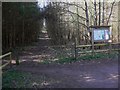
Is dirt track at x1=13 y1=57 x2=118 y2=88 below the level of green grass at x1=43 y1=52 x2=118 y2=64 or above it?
below

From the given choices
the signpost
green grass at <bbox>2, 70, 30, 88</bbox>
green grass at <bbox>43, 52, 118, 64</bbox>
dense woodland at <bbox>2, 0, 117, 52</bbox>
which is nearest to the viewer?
green grass at <bbox>2, 70, 30, 88</bbox>

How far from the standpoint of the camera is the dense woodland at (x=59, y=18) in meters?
23.0

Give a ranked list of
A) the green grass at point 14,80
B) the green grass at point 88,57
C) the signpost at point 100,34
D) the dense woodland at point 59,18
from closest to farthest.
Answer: the green grass at point 14,80
the green grass at point 88,57
the signpost at point 100,34
the dense woodland at point 59,18

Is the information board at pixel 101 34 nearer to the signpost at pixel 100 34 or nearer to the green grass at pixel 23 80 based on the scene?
the signpost at pixel 100 34

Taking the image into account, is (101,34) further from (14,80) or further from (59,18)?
(59,18)

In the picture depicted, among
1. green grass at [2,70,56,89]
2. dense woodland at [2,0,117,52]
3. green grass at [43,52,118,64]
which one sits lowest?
green grass at [2,70,56,89]

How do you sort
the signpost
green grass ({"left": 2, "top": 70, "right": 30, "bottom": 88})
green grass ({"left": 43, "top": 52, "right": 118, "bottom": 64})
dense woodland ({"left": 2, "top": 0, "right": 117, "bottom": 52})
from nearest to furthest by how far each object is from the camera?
green grass ({"left": 2, "top": 70, "right": 30, "bottom": 88}) → green grass ({"left": 43, "top": 52, "right": 118, "bottom": 64}) → the signpost → dense woodland ({"left": 2, "top": 0, "right": 117, "bottom": 52})

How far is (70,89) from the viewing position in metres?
A: 8.37

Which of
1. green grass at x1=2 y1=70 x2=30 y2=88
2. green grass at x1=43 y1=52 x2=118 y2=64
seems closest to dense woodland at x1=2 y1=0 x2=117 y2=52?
green grass at x1=43 y1=52 x2=118 y2=64

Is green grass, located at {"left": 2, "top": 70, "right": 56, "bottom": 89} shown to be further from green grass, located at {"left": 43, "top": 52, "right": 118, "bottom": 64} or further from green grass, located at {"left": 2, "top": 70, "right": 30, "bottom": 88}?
green grass, located at {"left": 43, "top": 52, "right": 118, "bottom": 64}

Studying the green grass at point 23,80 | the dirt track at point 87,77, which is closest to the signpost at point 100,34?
the dirt track at point 87,77

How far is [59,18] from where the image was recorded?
29.9m

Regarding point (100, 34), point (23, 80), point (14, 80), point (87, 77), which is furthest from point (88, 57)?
point (14, 80)

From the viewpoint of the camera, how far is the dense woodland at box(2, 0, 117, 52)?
75.4 feet
